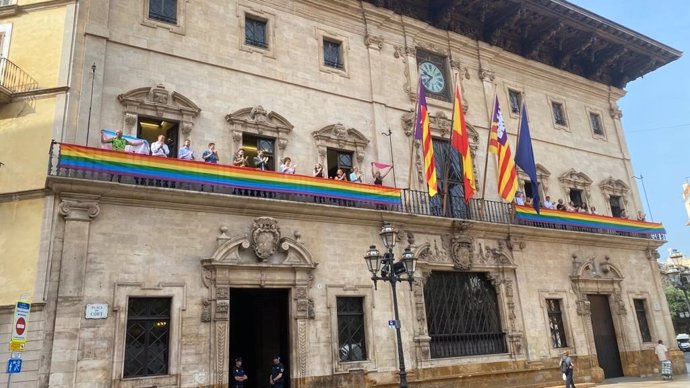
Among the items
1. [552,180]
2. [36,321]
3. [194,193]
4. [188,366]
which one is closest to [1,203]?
[36,321]

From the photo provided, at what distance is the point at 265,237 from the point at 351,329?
3607mm

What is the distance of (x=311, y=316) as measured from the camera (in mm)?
14336

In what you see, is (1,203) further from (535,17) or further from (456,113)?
(535,17)

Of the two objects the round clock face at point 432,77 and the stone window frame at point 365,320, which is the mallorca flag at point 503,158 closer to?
the round clock face at point 432,77

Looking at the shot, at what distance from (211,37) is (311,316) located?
8.51 m

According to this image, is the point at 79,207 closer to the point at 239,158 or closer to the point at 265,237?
the point at 239,158

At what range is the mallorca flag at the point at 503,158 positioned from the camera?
58.9 ft

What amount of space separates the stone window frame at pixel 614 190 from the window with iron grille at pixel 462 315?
29.8 ft

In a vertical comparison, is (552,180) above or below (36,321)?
above

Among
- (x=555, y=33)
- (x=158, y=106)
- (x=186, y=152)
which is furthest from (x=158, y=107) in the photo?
(x=555, y=33)

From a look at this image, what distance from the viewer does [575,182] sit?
75.1 feet

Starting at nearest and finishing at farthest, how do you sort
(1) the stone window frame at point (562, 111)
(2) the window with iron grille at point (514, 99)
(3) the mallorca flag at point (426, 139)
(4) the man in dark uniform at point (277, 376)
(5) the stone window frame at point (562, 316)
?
(4) the man in dark uniform at point (277, 376) < (3) the mallorca flag at point (426, 139) < (5) the stone window frame at point (562, 316) < (2) the window with iron grille at point (514, 99) < (1) the stone window frame at point (562, 111)

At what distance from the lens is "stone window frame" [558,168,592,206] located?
2247 centimetres

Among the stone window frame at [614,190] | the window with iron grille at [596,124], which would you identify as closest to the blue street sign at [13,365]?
the stone window frame at [614,190]
